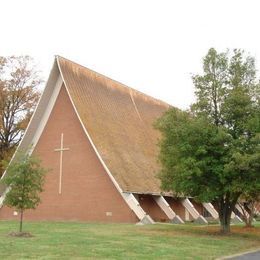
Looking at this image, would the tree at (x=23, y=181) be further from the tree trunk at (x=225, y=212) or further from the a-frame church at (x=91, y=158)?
the a-frame church at (x=91, y=158)

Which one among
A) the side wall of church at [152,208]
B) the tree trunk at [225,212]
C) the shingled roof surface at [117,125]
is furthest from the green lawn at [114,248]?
the side wall of church at [152,208]

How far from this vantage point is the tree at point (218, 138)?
75.8 ft

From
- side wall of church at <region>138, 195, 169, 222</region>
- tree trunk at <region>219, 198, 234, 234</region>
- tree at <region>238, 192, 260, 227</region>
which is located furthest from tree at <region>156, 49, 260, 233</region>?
side wall of church at <region>138, 195, 169, 222</region>

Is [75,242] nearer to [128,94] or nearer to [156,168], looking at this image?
[156,168]

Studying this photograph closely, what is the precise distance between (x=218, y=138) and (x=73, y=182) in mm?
15058

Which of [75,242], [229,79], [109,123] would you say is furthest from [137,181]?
[75,242]

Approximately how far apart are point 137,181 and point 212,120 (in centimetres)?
1052

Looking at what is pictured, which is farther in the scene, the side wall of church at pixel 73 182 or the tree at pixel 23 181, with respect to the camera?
the side wall of church at pixel 73 182

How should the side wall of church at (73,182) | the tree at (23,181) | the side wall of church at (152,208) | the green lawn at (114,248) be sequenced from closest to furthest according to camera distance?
the green lawn at (114,248) → the tree at (23,181) → the side wall of church at (73,182) → the side wall of church at (152,208)

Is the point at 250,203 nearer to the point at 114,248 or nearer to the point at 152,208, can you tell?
the point at 152,208

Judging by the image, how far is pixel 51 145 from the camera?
1467 inches

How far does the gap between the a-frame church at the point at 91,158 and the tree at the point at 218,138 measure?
7298 millimetres

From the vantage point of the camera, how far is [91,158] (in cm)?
3459

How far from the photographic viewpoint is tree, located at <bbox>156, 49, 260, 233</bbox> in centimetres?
2309
